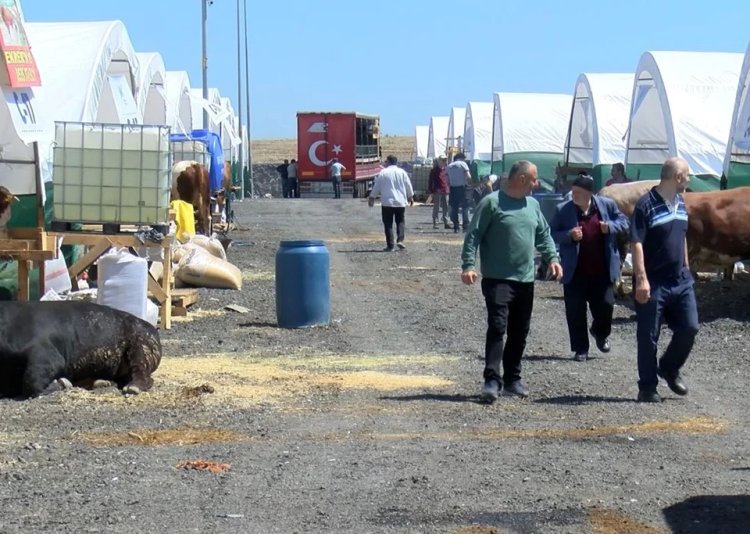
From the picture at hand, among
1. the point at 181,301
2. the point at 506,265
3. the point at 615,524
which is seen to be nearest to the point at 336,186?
the point at 181,301

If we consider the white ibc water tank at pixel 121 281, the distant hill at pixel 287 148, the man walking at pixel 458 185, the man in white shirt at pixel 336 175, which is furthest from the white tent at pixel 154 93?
the distant hill at pixel 287 148

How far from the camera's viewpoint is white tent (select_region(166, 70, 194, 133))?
35.0 m

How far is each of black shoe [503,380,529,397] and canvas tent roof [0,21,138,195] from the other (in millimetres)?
6097

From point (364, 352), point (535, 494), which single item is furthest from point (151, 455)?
point (364, 352)

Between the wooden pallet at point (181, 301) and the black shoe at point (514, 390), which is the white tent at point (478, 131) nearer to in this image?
the wooden pallet at point (181, 301)

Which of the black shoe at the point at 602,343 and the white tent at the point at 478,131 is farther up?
the white tent at the point at 478,131

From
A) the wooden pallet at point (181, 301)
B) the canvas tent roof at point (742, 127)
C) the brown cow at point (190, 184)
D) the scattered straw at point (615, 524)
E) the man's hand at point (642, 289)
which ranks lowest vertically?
the wooden pallet at point (181, 301)

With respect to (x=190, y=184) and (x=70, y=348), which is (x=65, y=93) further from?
(x=70, y=348)

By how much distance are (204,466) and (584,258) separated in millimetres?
5207

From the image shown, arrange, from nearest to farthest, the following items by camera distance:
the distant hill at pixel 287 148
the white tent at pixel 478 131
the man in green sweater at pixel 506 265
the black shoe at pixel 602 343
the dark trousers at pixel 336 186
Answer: the man in green sweater at pixel 506 265 < the black shoe at pixel 602 343 < the white tent at pixel 478 131 < the dark trousers at pixel 336 186 < the distant hill at pixel 287 148

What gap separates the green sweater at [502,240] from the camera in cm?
959

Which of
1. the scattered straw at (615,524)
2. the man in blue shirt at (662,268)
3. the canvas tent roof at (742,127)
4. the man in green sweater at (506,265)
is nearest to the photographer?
the scattered straw at (615,524)

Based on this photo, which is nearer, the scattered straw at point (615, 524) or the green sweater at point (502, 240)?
the scattered straw at point (615, 524)

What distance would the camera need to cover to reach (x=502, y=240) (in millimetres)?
9617
